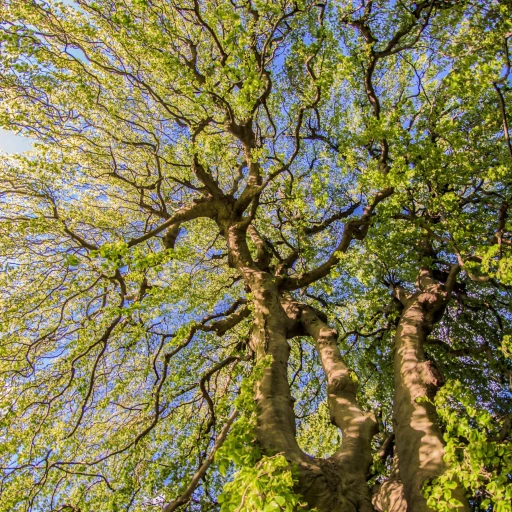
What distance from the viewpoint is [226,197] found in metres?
8.19

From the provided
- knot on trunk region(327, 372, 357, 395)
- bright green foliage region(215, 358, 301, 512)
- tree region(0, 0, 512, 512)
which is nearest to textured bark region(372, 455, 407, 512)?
tree region(0, 0, 512, 512)

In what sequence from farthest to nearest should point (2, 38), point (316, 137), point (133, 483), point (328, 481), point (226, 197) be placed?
point (316, 137) → point (226, 197) → point (2, 38) → point (133, 483) → point (328, 481)

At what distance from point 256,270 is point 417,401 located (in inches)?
132

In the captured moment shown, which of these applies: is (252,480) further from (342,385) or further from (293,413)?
(342,385)

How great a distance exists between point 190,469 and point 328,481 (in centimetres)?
338

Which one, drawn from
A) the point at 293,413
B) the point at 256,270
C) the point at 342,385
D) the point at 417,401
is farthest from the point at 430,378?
the point at 256,270

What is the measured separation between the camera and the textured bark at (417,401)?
11.8 feet

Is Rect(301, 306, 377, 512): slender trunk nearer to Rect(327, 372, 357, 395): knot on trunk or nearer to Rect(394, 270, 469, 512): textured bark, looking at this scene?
Rect(327, 372, 357, 395): knot on trunk

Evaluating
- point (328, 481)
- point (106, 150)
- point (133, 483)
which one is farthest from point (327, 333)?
point (106, 150)

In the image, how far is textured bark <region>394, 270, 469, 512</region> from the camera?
3605mm

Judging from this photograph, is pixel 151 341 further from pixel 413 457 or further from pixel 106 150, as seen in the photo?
pixel 413 457

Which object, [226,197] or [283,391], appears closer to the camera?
[283,391]

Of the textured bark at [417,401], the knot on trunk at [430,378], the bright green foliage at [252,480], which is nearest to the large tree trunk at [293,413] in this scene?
the bright green foliage at [252,480]

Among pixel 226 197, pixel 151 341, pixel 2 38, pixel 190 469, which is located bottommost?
pixel 190 469
